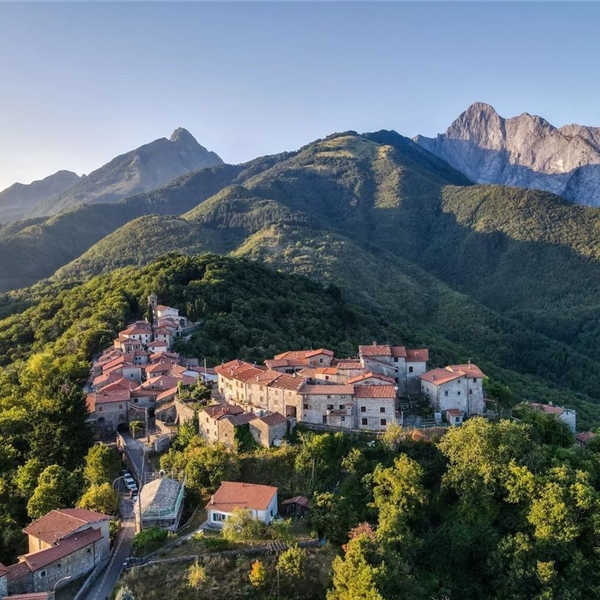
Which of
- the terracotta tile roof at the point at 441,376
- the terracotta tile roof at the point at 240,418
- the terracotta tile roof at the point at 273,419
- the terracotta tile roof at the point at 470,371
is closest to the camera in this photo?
the terracotta tile roof at the point at 273,419

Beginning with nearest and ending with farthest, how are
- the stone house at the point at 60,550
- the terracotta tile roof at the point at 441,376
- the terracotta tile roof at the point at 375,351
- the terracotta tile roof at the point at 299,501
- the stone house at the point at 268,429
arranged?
the stone house at the point at 60,550 → the terracotta tile roof at the point at 299,501 → the stone house at the point at 268,429 → the terracotta tile roof at the point at 441,376 → the terracotta tile roof at the point at 375,351

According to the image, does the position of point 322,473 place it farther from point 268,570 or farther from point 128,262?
point 128,262

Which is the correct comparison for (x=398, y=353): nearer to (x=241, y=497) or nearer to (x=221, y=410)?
(x=221, y=410)

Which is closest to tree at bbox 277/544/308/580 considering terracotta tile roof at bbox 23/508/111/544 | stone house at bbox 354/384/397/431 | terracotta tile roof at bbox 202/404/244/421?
terracotta tile roof at bbox 23/508/111/544

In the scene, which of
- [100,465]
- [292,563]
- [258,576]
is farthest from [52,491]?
[292,563]

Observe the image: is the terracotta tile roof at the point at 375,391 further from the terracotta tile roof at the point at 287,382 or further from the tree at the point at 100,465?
the tree at the point at 100,465

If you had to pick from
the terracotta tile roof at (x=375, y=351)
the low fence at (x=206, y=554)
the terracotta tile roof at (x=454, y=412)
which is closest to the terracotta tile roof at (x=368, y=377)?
the terracotta tile roof at (x=375, y=351)
